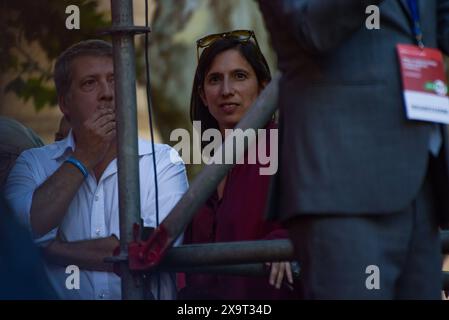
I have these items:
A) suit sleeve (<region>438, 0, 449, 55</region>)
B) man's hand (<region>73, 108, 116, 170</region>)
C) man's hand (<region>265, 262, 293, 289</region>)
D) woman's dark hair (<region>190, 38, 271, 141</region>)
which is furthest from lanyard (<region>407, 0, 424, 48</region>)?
man's hand (<region>73, 108, 116, 170</region>)

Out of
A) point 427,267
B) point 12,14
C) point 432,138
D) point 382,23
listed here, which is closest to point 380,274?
point 427,267

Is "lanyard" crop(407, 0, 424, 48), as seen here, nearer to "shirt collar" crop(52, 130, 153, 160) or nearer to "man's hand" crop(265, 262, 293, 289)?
"man's hand" crop(265, 262, 293, 289)

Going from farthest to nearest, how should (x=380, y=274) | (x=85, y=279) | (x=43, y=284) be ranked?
(x=85, y=279) < (x=43, y=284) < (x=380, y=274)

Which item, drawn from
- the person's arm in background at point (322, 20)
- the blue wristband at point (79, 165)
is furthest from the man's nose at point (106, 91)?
the person's arm in background at point (322, 20)

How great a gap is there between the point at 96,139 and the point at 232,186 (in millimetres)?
632

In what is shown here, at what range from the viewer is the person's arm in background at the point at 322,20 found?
2984 mm

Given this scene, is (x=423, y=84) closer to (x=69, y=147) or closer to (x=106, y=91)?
(x=106, y=91)

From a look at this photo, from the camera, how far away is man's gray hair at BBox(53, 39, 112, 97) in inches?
A: 197

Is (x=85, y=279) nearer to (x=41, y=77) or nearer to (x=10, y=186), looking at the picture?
(x=10, y=186)

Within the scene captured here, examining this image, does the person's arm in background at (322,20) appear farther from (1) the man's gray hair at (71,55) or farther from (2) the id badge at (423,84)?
(1) the man's gray hair at (71,55)

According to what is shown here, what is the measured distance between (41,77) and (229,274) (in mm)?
2219

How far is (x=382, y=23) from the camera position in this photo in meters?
3.12

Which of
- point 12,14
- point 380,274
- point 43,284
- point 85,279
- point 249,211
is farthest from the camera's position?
point 12,14

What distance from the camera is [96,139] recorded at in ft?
15.7
